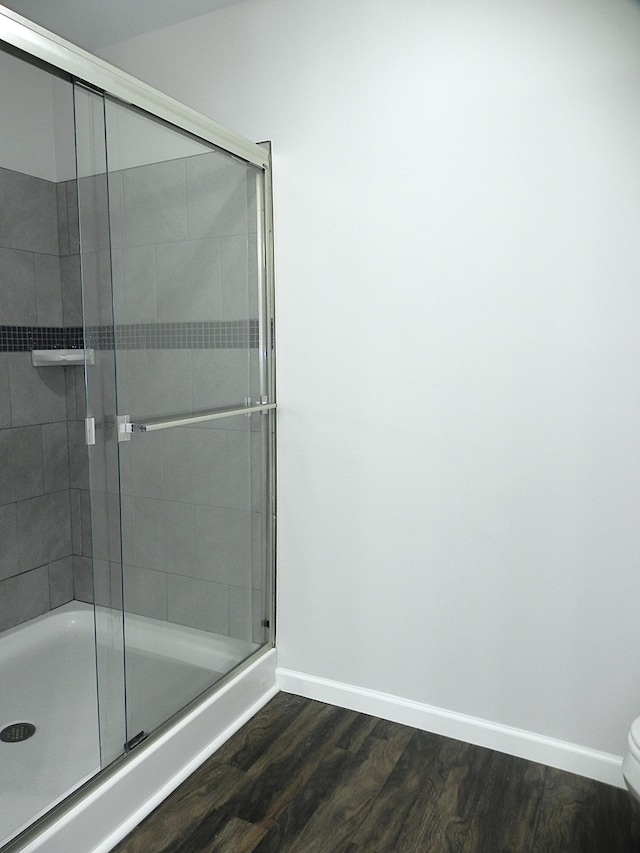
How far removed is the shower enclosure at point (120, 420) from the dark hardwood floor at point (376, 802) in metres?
0.21

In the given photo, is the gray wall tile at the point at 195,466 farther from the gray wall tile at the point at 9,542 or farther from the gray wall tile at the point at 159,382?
the gray wall tile at the point at 9,542

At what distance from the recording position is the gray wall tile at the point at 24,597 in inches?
101

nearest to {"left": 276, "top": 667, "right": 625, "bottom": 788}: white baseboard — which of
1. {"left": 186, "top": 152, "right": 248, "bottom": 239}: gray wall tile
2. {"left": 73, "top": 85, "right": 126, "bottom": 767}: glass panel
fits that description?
{"left": 73, "top": 85, "right": 126, "bottom": 767}: glass panel

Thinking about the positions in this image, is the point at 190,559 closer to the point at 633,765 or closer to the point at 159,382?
the point at 159,382

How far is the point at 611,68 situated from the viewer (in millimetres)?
1786

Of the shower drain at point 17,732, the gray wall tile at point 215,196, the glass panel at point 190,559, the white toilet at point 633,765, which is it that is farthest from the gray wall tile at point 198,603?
the white toilet at point 633,765

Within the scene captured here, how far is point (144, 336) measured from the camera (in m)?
1.80

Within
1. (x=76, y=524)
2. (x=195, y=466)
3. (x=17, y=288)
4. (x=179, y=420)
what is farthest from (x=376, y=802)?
(x=17, y=288)

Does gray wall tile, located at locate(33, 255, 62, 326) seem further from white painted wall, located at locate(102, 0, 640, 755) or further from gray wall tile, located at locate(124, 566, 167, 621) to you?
gray wall tile, located at locate(124, 566, 167, 621)

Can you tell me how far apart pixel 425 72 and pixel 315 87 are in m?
0.37

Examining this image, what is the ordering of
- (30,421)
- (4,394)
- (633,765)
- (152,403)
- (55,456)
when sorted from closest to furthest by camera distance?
(633,765)
(152,403)
(4,394)
(30,421)
(55,456)

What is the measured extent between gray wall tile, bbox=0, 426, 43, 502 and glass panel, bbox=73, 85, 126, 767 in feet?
3.35

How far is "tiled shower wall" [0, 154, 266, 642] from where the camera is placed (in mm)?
1772

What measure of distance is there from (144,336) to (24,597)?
1.44 meters
